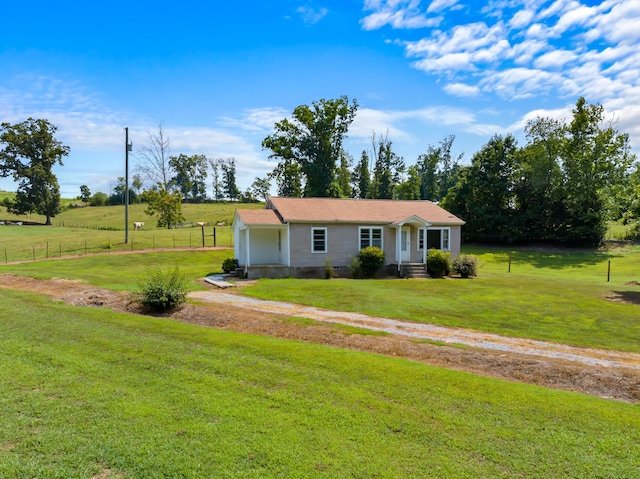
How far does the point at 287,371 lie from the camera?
6.29m

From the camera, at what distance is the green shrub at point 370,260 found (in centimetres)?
2155

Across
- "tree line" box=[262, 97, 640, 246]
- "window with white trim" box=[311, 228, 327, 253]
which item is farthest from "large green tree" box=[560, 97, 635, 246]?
"window with white trim" box=[311, 228, 327, 253]

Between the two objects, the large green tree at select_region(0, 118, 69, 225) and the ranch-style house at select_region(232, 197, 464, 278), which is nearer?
the ranch-style house at select_region(232, 197, 464, 278)

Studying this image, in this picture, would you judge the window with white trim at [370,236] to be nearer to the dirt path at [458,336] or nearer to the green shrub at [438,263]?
the green shrub at [438,263]

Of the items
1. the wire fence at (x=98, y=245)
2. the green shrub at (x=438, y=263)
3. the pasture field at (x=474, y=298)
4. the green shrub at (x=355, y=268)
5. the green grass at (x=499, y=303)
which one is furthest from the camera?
the wire fence at (x=98, y=245)

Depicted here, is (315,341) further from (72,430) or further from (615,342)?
(615,342)

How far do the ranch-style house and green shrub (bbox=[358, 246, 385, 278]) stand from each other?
906 mm

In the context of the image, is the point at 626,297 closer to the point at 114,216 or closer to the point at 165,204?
the point at 165,204

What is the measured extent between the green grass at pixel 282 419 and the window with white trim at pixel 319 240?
14.5 m

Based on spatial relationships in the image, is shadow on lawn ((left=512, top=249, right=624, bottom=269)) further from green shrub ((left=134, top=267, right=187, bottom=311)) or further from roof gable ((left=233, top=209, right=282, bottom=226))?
green shrub ((left=134, top=267, right=187, bottom=311))

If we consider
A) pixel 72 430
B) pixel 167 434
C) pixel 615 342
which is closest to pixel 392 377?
pixel 167 434

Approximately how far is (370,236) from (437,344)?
14404 mm

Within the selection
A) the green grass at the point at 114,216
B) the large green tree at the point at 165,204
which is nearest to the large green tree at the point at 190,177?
the green grass at the point at 114,216

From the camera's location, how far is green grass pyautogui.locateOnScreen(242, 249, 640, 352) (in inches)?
432
